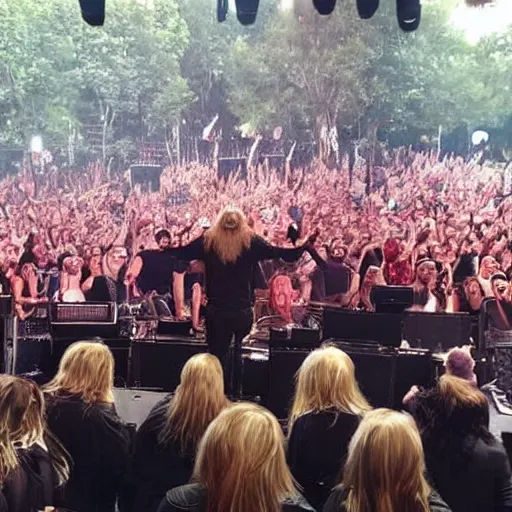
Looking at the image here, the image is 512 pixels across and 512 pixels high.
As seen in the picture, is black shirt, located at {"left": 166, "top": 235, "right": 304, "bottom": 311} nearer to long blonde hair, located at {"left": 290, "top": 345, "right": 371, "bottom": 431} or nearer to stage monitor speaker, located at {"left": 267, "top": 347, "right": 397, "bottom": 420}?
stage monitor speaker, located at {"left": 267, "top": 347, "right": 397, "bottom": 420}

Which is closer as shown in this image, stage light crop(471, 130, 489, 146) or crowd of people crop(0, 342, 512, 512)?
crowd of people crop(0, 342, 512, 512)

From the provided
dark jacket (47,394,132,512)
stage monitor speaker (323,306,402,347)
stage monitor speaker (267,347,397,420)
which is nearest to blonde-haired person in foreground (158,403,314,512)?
dark jacket (47,394,132,512)

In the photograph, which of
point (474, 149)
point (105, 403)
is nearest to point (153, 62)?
point (474, 149)

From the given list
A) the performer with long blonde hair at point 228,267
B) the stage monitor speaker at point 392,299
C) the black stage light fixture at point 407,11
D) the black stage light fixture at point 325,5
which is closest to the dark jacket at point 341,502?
the performer with long blonde hair at point 228,267

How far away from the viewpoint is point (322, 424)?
11.3 feet

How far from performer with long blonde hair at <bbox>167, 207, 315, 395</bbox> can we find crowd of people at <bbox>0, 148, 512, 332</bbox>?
2.74m

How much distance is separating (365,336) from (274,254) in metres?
1.05

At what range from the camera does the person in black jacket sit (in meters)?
3.11

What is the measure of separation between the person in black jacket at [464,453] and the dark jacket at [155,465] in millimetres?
1056

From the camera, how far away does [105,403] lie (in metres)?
3.67

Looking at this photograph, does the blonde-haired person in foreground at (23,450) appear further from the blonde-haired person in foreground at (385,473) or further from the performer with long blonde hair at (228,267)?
the performer with long blonde hair at (228,267)

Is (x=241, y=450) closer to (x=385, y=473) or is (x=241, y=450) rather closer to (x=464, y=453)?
(x=385, y=473)

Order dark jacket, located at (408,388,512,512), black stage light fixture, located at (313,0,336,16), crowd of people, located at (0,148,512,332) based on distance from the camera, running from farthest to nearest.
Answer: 1. crowd of people, located at (0,148,512,332)
2. black stage light fixture, located at (313,0,336,16)
3. dark jacket, located at (408,388,512,512)

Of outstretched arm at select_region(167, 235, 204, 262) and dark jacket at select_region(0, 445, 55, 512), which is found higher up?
outstretched arm at select_region(167, 235, 204, 262)
